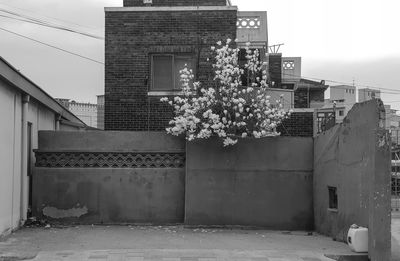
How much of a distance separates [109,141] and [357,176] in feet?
20.5

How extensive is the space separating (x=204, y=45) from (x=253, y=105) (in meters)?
4.49

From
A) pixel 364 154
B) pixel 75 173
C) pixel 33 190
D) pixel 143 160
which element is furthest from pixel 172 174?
pixel 364 154

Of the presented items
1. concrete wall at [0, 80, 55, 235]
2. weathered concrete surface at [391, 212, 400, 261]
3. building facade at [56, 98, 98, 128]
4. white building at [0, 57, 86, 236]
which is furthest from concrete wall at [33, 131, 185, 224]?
building facade at [56, 98, 98, 128]

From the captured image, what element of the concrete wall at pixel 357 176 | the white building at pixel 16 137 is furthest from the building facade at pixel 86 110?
the concrete wall at pixel 357 176

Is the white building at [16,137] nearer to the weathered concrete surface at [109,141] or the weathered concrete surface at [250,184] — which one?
the weathered concrete surface at [109,141]

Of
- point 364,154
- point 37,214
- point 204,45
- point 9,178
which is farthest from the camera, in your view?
point 204,45

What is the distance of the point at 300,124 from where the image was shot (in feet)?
65.3

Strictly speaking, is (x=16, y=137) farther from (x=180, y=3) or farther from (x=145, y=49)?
(x=180, y=3)

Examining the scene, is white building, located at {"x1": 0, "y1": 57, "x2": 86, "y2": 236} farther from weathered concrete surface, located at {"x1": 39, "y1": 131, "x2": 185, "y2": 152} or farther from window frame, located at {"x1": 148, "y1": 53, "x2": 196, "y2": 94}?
window frame, located at {"x1": 148, "y1": 53, "x2": 196, "y2": 94}

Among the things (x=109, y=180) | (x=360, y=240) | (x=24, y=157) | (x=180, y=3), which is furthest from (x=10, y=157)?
(x=180, y=3)

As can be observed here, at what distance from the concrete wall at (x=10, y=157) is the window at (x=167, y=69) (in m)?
5.27

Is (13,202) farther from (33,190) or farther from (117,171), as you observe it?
(117,171)

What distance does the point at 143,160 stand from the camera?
14.2 m

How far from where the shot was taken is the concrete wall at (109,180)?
13.9m
